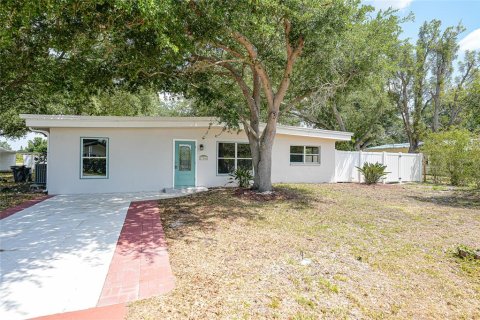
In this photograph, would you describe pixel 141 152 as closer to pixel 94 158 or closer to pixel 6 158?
pixel 94 158

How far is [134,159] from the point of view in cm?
1148

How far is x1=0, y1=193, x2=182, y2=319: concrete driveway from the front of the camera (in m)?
3.10

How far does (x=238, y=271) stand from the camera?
391cm

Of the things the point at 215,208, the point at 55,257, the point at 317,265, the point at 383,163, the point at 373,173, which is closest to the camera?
the point at 317,265

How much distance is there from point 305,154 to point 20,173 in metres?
14.7

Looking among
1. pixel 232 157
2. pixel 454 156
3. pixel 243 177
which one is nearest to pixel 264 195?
pixel 243 177

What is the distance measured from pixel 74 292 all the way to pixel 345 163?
1408cm

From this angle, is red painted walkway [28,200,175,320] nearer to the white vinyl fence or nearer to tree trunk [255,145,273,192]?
tree trunk [255,145,273,192]

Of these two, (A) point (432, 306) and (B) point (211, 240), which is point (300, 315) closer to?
(A) point (432, 306)

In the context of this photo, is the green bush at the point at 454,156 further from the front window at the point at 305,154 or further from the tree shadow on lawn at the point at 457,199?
the front window at the point at 305,154

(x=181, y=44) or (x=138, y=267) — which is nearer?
(x=138, y=267)

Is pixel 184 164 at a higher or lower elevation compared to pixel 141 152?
lower

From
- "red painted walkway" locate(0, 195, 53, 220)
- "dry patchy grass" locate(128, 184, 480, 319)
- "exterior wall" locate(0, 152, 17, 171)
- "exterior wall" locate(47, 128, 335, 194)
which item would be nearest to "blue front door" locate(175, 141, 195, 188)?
"exterior wall" locate(47, 128, 335, 194)

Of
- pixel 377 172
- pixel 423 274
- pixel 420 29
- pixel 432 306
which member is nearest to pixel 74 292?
pixel 432 306
